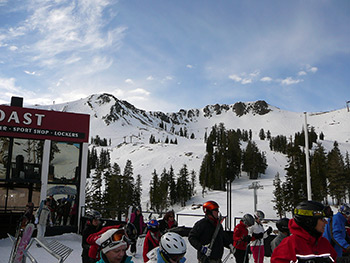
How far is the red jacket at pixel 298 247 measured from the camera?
2396 millimetres

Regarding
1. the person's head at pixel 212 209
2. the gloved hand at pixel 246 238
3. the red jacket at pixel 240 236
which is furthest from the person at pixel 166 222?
the person's head at pixel 212 209

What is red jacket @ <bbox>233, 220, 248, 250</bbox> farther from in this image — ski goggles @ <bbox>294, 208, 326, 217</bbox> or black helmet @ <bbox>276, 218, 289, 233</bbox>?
ski goggles @ <bbox>294, 208, 326, 217</bbox>

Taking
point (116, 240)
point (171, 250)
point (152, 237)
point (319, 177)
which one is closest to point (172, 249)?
point (171, 250)

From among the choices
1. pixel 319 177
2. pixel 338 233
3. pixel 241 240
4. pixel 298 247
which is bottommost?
pixel 241 240

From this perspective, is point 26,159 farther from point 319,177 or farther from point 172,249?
point 319,177

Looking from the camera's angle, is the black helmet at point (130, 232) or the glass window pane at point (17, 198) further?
the glass window pane at point (17, 198)

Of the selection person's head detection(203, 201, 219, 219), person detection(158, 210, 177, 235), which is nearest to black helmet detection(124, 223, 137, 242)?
person's head detection(203, 201, 219, 219)

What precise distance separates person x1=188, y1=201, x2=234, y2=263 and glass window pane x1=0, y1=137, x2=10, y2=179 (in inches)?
520

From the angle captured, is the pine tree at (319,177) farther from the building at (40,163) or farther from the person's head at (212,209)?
the person's head at (212,209)

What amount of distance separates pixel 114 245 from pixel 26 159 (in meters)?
14.3

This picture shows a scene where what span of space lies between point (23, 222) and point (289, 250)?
21.5 feet

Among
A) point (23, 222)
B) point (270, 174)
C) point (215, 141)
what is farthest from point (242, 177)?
point (23, 222)

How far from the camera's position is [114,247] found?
112 inches

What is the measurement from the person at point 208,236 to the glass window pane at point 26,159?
12.5 m
